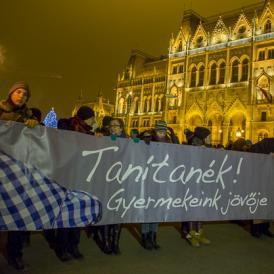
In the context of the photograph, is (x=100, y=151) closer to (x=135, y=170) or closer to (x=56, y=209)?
(x=135, y=170)

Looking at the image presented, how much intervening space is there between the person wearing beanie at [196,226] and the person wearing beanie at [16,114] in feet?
8.56

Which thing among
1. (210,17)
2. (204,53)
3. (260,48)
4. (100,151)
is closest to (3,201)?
(100,151)

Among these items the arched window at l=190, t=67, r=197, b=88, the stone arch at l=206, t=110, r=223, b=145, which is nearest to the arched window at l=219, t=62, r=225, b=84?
the arched window at l=190, t=67, r=197, b=88

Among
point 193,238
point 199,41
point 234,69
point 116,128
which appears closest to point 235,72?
point 234,69

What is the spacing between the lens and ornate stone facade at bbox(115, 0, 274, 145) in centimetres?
4091

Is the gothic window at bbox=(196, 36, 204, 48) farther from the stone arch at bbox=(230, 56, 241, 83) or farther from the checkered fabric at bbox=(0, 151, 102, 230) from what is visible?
the checkered fabric at bbox=(0, 151, 102, 230)

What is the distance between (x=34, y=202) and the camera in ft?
12.9

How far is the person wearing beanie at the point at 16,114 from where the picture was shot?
13.8 ft

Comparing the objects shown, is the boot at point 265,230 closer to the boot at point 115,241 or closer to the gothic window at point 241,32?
the boot at point 115,241

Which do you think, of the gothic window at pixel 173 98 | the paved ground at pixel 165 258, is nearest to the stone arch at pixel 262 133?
the gothic window at pixel 173 98

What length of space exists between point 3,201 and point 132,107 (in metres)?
54.3

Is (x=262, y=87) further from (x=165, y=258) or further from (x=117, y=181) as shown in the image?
(x=117, y=181)

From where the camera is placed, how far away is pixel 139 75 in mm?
60812

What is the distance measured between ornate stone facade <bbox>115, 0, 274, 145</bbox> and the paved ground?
32.5m
